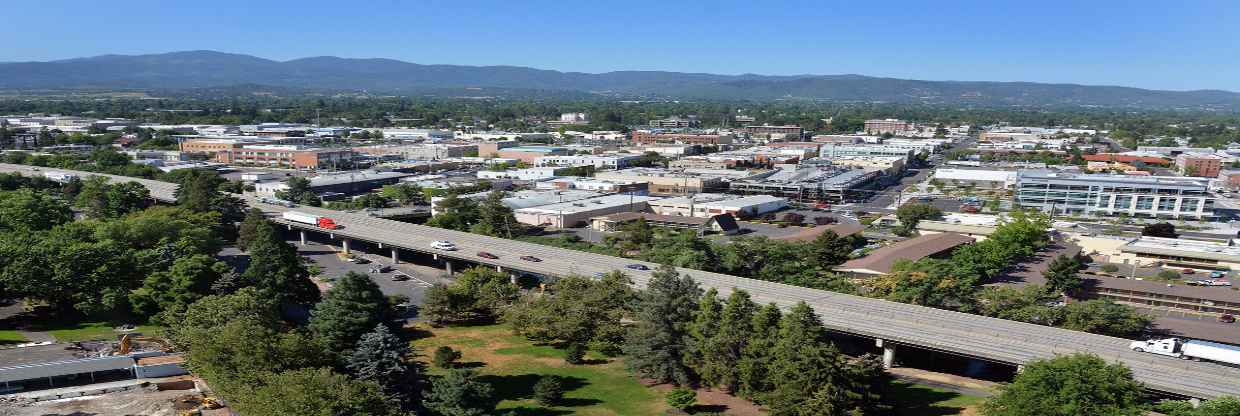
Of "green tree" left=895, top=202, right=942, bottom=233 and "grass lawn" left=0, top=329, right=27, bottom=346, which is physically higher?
"green tree" left=895, top=202, right=942, bottom=233

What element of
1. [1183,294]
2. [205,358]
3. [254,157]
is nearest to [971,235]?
[1183,294]

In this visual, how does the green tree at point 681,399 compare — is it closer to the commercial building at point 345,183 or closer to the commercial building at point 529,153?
the commercial building at point 345,183

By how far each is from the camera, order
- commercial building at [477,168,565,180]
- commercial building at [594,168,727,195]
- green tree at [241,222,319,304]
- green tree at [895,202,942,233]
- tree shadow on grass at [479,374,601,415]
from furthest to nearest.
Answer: commercial building at [477,168,565,180] < commercial building at [594,168,727,195] < green tree at [895,202,942,233] < green tree at [241,222,319,304] < tree shadow on grass at [479,374,601,415]

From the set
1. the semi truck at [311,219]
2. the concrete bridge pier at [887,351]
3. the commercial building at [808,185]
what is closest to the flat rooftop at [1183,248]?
the concrete bridge pier at [887,351]

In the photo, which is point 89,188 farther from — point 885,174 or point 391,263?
point 885,174

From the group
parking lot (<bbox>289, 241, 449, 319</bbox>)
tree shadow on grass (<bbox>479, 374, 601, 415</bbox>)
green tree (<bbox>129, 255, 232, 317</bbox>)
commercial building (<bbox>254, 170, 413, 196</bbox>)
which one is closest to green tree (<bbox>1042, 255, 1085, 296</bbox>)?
tree shadow on grass (<bbox>479, 374, 601, 415</bbox>)

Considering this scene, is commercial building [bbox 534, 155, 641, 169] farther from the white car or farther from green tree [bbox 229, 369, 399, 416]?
green tree [bbox 229, 369, 399, 416]
